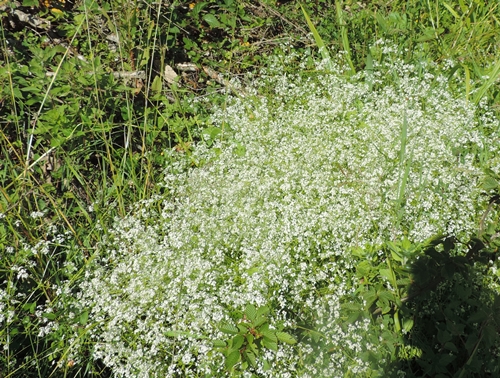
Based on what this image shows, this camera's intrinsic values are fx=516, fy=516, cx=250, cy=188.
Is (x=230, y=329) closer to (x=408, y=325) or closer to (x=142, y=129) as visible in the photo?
(x=408, y=325)

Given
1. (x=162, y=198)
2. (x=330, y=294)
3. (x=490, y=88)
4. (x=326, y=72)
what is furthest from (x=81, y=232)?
(x=490, y=88)

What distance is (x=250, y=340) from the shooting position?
2322mm

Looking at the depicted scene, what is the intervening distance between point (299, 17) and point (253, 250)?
2.45 metres

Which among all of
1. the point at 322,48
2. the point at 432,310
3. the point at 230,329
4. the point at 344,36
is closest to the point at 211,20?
the point at 322,48

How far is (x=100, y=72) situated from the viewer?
11.1 ft

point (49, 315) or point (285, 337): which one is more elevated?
point (285, 337)

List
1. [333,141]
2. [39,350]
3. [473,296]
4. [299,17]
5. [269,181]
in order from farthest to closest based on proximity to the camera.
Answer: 1. [299,17]
2. [333,141]
3. [269,181]
4. [39,350]
5. [473,296]

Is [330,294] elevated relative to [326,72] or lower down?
lower down

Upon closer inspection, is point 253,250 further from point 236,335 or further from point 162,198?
point 162,198

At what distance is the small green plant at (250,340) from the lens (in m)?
2.30

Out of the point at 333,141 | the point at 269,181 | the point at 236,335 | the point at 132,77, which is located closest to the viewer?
the point at 236,335

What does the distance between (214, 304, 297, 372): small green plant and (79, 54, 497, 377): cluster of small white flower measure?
0.06 meters

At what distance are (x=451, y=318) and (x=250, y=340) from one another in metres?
0.93

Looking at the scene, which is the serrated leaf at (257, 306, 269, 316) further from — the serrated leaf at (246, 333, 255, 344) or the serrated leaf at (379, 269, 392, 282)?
the serrated leaf at (379, 269, 392, 282)
